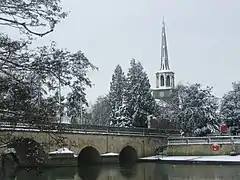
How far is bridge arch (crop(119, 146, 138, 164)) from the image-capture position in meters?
38.7

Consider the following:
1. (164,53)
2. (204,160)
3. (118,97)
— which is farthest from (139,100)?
(164,53)

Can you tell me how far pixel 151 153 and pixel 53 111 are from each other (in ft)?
116

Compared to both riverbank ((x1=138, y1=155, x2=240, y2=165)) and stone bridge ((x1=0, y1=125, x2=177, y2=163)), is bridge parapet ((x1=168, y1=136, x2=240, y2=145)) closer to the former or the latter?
stone bridge ((x1=0, y1=125, x2=177, y2=163))

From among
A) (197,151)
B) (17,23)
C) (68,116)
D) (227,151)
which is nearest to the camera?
(17,23)

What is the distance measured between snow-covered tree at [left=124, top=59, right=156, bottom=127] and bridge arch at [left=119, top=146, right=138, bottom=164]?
505cm

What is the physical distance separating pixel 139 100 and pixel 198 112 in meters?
7.67

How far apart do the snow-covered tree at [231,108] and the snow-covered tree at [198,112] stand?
104cm

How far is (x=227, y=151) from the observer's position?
34.2 m

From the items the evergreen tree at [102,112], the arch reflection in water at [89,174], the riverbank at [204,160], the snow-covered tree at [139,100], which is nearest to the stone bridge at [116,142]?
the riverbank at [204,160]

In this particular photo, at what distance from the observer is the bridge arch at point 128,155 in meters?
38.7

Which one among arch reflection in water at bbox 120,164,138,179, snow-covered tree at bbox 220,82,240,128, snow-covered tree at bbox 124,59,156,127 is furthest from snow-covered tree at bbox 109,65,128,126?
arch reflection in water at bbox 120,164,138,179

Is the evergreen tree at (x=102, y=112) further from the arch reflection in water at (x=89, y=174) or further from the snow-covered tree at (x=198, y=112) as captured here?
the arch reflection in water at (x=89, y=174)

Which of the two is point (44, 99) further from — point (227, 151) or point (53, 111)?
point (227, 151)

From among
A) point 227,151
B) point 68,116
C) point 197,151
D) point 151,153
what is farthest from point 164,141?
point 68,116
